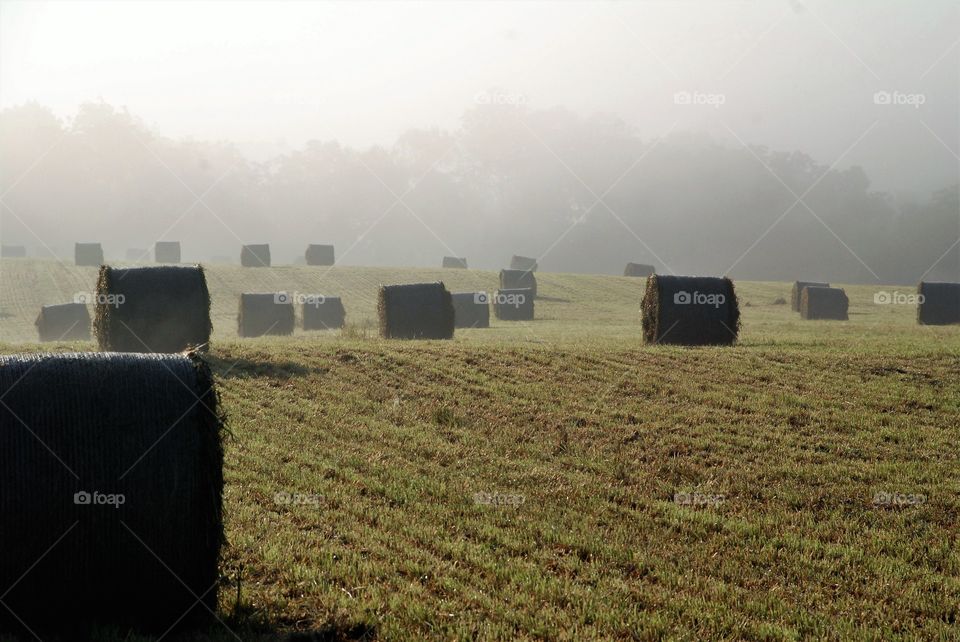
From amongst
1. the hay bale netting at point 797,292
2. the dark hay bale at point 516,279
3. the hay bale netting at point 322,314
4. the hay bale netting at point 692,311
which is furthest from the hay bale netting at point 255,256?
the hay bale netting at point 692,311

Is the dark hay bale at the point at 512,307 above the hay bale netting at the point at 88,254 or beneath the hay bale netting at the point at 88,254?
beneath

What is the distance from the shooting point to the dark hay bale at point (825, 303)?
40.6 m

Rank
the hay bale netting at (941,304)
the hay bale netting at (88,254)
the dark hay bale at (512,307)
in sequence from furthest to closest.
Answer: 1. the hay bale netting at (88,254)
2. the dark hay bale at (512,307)
3. the hay bale netting at (941,304)

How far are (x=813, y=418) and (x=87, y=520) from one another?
11.2 m

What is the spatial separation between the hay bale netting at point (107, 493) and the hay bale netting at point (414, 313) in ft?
65.0

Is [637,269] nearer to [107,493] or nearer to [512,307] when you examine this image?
[512,307]

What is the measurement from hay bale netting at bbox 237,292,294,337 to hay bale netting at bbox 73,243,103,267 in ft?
109

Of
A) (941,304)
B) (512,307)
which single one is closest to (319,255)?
(512,307)

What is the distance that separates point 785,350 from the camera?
66.5 ft

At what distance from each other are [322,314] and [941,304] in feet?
86.0

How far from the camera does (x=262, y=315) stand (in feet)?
116

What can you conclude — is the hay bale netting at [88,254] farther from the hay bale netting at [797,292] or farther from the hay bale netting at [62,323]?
the hay bale netting at [797,292]

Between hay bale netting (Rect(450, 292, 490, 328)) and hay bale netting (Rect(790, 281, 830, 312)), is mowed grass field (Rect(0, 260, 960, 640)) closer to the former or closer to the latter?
hay bale netting (Rect(450, 292, 490, 328))

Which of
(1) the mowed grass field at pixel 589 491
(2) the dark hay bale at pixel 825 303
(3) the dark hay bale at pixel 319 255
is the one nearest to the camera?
(1) the mowed grass field at pixel 589 491
